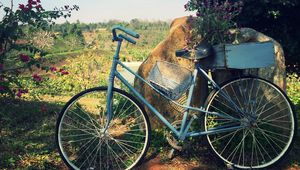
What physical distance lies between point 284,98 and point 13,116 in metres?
5.08

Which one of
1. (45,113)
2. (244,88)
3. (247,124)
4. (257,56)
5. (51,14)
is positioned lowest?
(45,113)

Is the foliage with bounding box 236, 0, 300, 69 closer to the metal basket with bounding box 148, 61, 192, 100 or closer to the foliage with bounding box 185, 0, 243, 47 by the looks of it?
the foliage with bounding box 185, 0, 243, 47

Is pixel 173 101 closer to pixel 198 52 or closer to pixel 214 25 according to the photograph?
pixel 198 52

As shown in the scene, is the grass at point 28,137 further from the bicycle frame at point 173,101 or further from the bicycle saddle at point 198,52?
the bicycle saddle at point 198,52

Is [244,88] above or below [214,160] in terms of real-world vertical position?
above

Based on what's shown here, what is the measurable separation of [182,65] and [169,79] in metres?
1.23

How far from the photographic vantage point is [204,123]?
4414mm

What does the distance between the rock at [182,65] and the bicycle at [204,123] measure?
0.31 metres

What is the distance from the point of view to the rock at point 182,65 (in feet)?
16.8

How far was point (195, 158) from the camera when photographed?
190 inches

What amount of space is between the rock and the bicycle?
12.2 inches

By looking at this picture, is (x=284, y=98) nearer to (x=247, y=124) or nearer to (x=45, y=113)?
(x=247, y=124)

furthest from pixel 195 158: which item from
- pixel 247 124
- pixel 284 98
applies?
pixel 284 98

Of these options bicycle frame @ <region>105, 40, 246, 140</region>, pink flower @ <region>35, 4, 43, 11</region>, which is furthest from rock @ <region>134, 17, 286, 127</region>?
pink flower @ <region>35, 4, 43, 11</region>
